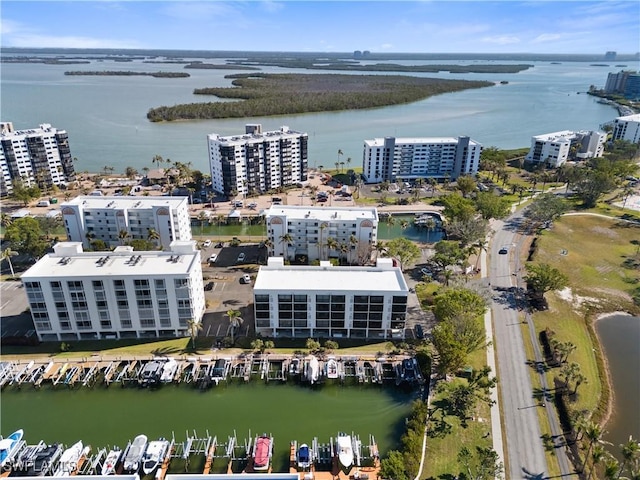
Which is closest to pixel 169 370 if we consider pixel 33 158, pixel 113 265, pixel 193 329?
pixel 193 329

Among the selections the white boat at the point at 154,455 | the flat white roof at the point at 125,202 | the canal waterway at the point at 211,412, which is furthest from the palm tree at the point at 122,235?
the white boat at the point at 154,455

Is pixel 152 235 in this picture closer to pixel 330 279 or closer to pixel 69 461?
pixel 330 279

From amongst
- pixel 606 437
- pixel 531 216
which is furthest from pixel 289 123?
pixel 606 437

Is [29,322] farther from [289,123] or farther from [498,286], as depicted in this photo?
[289,123]

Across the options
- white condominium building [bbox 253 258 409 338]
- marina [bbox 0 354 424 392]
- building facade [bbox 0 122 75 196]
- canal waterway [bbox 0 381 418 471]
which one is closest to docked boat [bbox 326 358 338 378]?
marina [bbox 0 354 424 392]

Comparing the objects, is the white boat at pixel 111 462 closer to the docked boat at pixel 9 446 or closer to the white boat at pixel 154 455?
the white boat at pixel 154 455

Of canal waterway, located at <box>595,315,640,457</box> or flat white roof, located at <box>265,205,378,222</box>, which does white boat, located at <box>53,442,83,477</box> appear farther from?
canal waterway, located at <box>595,315,640,457</box>

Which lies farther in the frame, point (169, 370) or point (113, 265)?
point (113, 265)
